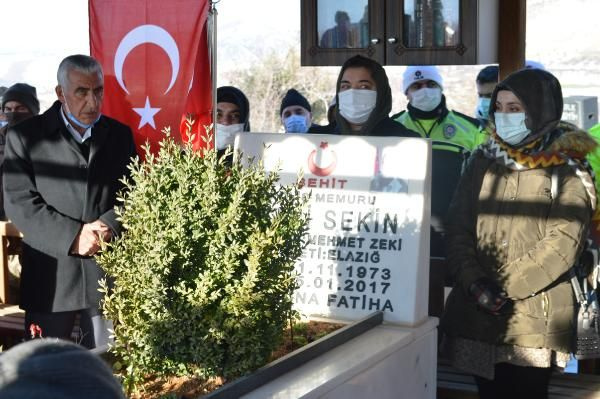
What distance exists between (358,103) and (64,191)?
1373mm

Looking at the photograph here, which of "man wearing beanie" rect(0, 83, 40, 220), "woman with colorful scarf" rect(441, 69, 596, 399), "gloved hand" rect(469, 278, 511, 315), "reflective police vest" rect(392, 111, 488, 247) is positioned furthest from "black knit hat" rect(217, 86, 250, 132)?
"gloved hand" rect(469, 278, 511, 315)

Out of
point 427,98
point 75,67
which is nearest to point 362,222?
point 75,67

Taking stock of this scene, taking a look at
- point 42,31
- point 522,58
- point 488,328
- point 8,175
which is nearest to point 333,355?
point 488,328

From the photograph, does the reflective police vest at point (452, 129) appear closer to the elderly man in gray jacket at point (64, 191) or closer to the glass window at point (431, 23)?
the glass window at point (431, 23)

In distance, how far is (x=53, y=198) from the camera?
13.4 ft

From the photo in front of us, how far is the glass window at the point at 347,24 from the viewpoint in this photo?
5898mm

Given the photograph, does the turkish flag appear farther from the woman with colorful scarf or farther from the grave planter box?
the grave planter box

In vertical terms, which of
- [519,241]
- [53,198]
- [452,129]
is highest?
[452,129]

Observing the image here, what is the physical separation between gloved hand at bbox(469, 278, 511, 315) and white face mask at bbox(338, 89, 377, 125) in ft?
3.64

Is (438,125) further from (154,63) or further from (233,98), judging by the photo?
(154,63)

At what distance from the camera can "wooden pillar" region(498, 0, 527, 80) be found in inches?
214

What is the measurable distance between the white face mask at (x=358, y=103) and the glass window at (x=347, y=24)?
141cm

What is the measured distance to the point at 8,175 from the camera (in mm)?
4094

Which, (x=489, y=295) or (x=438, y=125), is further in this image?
(x=438, y=125)
